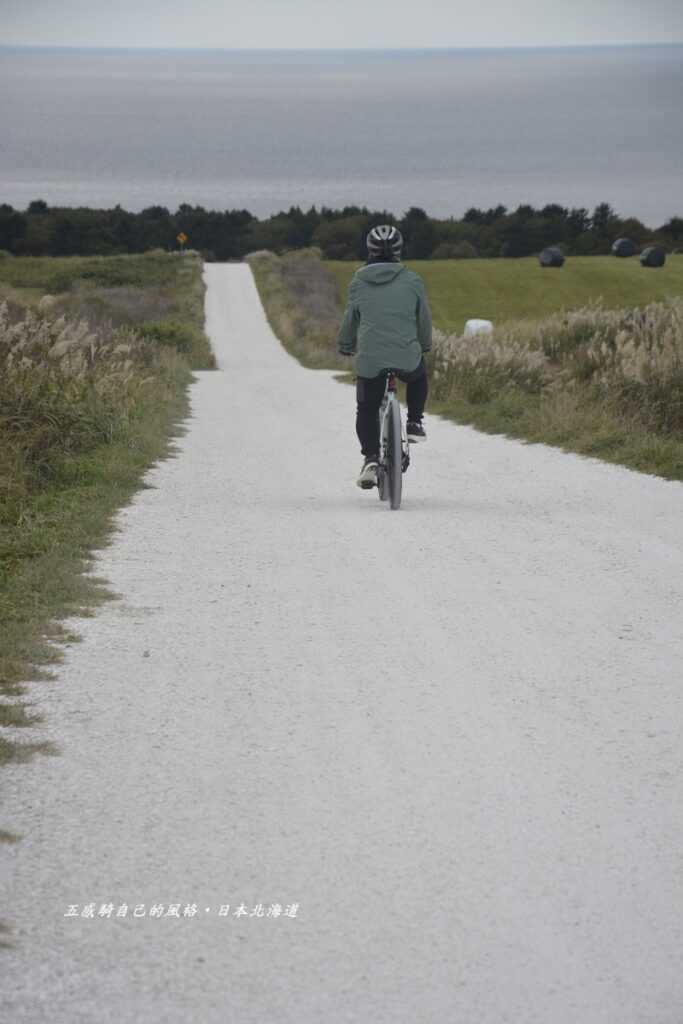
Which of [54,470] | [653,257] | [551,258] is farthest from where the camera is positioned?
[551,258]

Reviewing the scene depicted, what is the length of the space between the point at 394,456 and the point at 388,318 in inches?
42.9

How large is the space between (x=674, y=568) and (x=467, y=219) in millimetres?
127357

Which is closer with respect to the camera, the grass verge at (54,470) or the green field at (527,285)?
the grass verge at (54,470)

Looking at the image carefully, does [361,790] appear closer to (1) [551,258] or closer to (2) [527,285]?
(2) [527,285]

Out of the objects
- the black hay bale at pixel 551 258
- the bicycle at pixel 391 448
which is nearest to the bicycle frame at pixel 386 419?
the bicycle at pixel 391 448

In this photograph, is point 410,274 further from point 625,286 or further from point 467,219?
point 467,219

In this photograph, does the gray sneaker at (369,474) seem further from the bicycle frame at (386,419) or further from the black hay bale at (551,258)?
the black hay bale at (551,258)

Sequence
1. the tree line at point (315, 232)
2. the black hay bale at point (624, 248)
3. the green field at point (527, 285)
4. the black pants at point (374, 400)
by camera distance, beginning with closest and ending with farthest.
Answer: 1. the black pants at point (374, 400)
2. the green field at point (527, 285)
3. the black hay bale at point (624, 248)
4. the tree line at point (315, 232)

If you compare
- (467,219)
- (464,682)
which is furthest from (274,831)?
(467,219)

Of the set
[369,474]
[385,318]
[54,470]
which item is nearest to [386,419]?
[369,474]

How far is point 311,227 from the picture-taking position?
127m

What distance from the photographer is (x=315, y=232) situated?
122m

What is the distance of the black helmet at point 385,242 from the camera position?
1123 cm

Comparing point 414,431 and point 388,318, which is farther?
point 414,431
